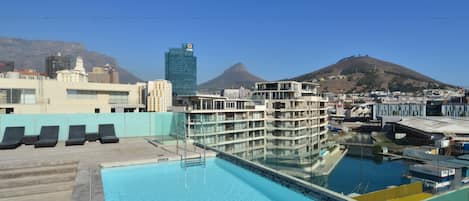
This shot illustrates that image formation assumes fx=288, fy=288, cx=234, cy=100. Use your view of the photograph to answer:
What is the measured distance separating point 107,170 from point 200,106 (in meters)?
20.3

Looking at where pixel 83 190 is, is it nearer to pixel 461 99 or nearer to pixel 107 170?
pixel 107 170

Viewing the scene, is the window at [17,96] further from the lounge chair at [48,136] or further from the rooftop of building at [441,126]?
the rooftop of building at [441,126]

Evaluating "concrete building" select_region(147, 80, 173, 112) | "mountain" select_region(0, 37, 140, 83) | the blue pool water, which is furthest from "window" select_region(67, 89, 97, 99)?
"mountain" select_region(0, 37, 140, 83)

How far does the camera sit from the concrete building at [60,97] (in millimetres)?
16891

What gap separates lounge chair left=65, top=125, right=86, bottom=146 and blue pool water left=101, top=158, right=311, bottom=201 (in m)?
3.99

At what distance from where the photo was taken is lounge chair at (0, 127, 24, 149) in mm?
9367

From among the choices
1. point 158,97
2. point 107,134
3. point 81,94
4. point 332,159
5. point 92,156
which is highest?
point 81,94

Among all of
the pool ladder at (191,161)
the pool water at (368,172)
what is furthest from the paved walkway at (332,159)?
the pool ladder at (191,161)

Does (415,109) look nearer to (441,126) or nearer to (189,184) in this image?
(441,126)

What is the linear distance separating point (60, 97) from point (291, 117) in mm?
24939

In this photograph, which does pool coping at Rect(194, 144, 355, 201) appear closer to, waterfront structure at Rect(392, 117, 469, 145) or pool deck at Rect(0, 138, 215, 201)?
pool deck at Rect(0, 138, 215, 201)

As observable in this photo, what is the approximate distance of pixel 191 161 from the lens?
8070 mm

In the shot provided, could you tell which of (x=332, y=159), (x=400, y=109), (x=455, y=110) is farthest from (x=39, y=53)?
(x=455, y=110)

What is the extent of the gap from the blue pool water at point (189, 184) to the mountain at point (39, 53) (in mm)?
69746
